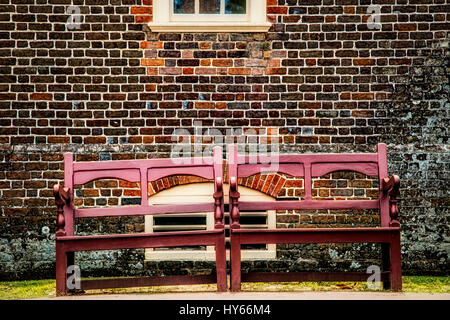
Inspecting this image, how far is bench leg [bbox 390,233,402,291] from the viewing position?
425 centimetres

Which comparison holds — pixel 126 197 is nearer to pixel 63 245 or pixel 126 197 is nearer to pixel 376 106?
pixel 63 245

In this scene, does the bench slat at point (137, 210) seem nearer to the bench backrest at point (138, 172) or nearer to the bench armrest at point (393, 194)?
the bench backrest at point (138, 172)

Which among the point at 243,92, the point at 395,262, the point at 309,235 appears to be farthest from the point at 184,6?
the point at 395,262

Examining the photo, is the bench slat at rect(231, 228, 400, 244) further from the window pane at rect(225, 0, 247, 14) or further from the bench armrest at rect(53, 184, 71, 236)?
the window pane at rect(225, 0, 247, 14)

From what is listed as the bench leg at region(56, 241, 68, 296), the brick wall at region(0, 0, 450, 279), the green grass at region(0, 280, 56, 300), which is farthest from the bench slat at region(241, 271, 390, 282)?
the green grass at region(0, 280, 56, 300)

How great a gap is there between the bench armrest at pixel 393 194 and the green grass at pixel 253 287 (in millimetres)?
711

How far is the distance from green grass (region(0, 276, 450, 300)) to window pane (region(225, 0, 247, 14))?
2.97 m

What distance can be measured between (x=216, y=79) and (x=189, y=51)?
1.40 feet

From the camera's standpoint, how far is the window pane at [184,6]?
568 cm

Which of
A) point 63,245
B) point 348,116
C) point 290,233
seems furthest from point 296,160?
point 63,245

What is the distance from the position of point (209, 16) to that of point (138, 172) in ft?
6.94

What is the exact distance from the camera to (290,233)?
13.8 feet

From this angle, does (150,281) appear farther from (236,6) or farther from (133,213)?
(236,6)

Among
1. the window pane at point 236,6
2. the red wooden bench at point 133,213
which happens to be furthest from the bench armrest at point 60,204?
the window pane at point 236,6
